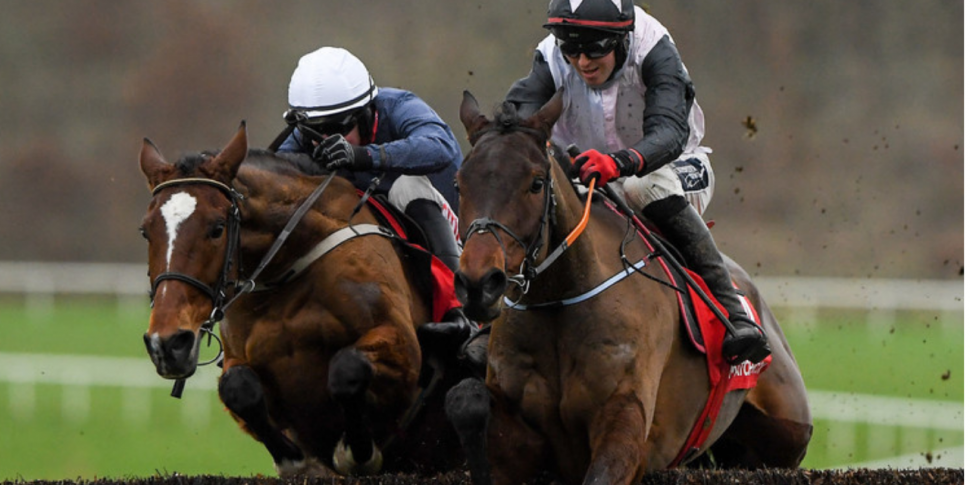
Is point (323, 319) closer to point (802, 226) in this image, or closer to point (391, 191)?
point (391, 191)

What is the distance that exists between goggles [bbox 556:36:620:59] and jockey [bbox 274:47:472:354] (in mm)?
1018

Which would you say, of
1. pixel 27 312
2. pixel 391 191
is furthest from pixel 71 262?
pixel 391 191

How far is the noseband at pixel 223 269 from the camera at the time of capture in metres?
6.02

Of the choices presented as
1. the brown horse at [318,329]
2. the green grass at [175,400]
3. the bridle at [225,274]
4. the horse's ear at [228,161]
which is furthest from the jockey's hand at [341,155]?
the green grass at [175,400]

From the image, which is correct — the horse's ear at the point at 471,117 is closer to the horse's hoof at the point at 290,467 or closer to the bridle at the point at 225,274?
the bridle at the point at 225,274

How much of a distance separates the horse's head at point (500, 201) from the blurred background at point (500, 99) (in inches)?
707

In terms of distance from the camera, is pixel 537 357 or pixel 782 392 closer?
pixel 537 357

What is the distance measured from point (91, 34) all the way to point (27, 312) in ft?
26.4

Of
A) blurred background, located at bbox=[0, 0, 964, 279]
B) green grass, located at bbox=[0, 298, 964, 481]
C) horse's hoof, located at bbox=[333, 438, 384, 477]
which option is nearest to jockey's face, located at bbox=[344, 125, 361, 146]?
horse's hoof, located at bbox=[333, 438, 384, 477]

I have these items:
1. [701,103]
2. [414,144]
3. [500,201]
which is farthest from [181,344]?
[701,103]

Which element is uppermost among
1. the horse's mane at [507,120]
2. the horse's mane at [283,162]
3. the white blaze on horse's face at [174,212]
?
the horse's mane at [507,120]

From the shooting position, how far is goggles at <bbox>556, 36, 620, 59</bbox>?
20.9 ft

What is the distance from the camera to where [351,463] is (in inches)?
274

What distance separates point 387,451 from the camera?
7242 mm
